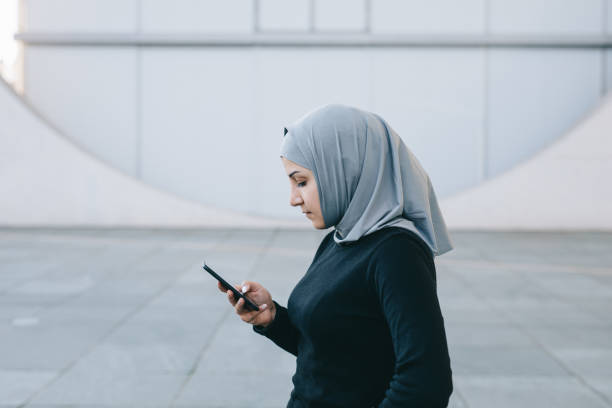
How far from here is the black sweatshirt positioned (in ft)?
4.28

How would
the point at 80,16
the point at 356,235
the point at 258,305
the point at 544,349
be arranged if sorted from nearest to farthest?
the point at 356,235 < the point at 258,305 < the point at 544,349 < the point at 80,16

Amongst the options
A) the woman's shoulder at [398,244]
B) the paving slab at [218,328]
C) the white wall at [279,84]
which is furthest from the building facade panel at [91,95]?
the woman's shoulder at [398,244]

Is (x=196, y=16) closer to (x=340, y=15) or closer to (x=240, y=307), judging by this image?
(x=340, y=15)

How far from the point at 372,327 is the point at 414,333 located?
0.60 feet

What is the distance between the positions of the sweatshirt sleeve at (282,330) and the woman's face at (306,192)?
411 mm

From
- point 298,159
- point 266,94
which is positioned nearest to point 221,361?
point 298,159

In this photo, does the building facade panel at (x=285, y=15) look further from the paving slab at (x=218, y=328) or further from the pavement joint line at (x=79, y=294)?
the pavement joint line at (x=79, y=294)

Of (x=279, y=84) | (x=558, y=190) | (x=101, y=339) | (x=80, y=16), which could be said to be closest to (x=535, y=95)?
(x=558, y=190)

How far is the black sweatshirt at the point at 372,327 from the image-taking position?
4.28 ft

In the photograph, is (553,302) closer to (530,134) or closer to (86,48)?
(530,134)

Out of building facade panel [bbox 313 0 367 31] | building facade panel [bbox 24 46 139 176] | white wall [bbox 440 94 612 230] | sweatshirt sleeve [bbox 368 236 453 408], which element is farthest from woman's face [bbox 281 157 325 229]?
building facade panel [bbox 24 46 139 176]

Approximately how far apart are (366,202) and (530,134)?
12.8 metres

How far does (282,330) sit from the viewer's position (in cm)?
181

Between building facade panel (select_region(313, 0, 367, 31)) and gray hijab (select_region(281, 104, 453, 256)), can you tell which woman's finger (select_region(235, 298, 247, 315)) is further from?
building facade panel (select_region(313, 0, 367, 31))
